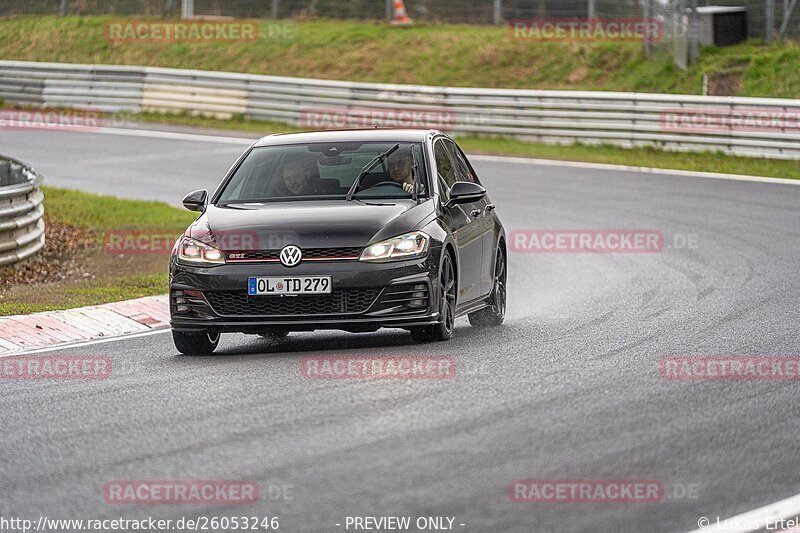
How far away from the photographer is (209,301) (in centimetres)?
982

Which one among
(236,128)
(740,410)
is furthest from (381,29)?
(740,410)

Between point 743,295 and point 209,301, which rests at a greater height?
point 209,301

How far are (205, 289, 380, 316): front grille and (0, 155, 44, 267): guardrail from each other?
6307 mm

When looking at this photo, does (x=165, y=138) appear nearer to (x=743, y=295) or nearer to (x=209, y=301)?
(x=743, y=295)

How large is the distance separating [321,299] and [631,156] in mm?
18093

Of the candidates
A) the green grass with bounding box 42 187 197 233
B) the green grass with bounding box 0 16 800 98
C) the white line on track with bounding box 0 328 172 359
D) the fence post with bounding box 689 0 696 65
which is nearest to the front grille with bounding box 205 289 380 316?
the white line on track with bounding box 0 328 172 359

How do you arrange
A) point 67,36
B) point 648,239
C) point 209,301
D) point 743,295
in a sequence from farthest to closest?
point 67,36
point 648,239
point 743,295
point 209,301

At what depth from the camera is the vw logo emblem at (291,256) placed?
379 inches

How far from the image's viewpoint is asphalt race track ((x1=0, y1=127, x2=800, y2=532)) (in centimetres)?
588

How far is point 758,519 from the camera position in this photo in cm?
562

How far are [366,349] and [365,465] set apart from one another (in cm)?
365

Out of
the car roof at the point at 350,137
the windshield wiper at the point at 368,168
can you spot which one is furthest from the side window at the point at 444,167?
the windshield wiper at the point at 368,168

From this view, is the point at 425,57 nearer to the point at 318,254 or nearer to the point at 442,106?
the point at 442,106

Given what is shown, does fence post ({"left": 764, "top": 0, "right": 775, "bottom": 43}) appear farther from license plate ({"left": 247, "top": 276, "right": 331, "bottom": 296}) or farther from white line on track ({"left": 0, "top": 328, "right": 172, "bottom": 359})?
license plate ({"left": 247, "top": 276, "right": 331, "bottom": 296})
